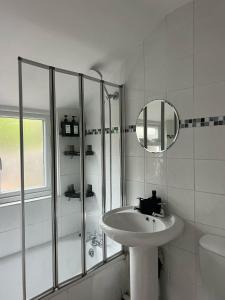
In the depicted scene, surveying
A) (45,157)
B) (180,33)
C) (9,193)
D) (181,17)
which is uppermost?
(181,17)

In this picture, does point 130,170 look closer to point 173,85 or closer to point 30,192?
point 173,85

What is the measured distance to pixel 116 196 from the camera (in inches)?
85.7

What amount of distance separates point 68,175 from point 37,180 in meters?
0.39

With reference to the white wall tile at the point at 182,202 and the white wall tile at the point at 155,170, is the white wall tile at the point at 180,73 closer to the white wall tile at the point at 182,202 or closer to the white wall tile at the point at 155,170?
the white wall tile at the point at 155,170

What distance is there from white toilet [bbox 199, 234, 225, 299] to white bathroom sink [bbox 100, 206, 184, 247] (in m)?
0.19

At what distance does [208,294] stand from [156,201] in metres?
0.70

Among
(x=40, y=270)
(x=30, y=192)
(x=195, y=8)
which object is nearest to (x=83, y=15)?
(x=195, y=8)

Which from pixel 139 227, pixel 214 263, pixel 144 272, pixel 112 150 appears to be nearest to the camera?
pixel 214 263

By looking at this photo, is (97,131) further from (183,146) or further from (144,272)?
(144,272)

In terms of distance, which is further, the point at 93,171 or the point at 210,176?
the point at 93,171

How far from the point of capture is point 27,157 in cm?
201

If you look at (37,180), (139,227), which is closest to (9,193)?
(37,180)

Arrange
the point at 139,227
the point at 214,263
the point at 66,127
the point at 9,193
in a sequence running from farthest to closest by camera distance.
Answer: the point at 9,193 < the point at 66,127 < the point at 139,227 < the point at 214,263

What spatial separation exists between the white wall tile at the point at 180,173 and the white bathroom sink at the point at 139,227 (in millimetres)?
250
